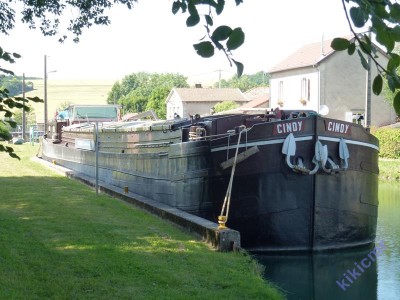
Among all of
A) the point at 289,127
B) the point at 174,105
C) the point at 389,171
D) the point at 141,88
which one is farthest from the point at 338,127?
the point at 141,88

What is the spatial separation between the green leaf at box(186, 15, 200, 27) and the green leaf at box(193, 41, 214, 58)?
188mm

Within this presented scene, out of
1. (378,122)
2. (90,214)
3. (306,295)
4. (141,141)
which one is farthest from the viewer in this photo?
(378,122)

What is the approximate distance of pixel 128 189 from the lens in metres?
16.1

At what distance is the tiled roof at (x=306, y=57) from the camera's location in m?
40.0

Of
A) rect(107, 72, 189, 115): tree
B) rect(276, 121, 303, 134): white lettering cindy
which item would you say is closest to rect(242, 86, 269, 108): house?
rect(107, 72, 189, 115): tree

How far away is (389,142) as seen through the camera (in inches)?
1204

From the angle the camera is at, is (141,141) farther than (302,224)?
Yes

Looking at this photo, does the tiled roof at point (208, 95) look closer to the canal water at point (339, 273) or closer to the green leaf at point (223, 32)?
the canal water at point (339, 273)

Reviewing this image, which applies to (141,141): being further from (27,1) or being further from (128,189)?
(27,1)

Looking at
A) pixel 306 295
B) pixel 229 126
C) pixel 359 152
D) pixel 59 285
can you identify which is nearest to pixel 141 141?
pixel 229 126

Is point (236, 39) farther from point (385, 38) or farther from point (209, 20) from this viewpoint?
point (385, 38)

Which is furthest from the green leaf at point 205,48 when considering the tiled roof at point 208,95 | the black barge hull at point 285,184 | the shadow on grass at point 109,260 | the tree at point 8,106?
the tiled roof at point 208,95

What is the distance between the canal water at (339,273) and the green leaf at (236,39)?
22.5 ft

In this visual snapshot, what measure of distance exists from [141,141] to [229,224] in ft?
14.9
